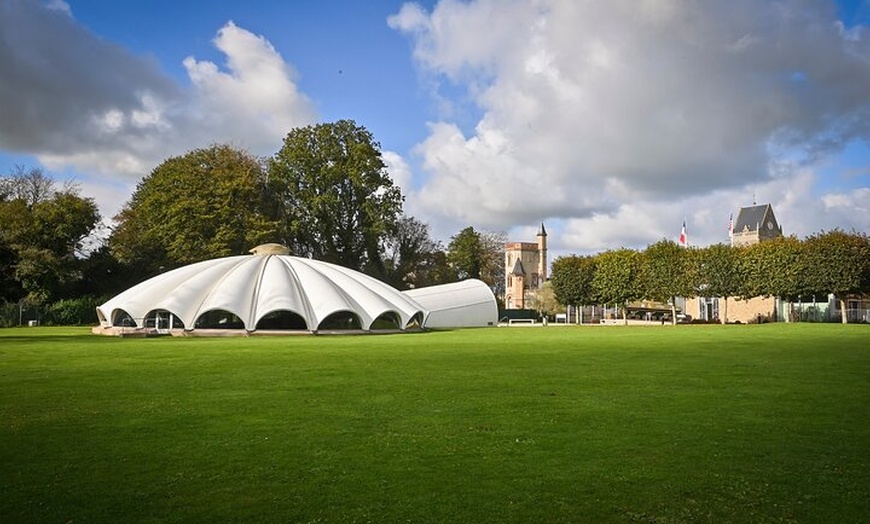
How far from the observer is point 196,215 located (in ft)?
168

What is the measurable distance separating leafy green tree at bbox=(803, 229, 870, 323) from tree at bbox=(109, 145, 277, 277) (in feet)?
132

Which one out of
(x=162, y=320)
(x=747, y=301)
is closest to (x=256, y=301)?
(x=162, y=320)

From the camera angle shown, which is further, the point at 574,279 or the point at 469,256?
the point at 469,256

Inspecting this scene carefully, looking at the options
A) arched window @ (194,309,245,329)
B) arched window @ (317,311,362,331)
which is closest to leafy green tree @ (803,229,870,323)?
arched window @ (317,311,362,331)

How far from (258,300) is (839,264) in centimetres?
3896

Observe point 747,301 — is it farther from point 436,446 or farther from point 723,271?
point 436,446

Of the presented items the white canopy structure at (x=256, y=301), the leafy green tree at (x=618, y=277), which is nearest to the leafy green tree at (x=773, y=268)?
the leafy green tree at (x=618, y=277)

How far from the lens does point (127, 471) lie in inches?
290

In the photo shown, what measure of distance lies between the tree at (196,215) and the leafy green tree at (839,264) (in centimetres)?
4017

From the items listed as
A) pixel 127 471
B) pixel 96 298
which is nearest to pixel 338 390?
pixel 127 471

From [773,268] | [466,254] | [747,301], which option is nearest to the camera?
[773,268]

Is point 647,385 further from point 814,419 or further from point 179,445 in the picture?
point 179,445

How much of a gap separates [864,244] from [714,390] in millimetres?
42448

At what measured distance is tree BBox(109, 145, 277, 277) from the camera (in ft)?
169
